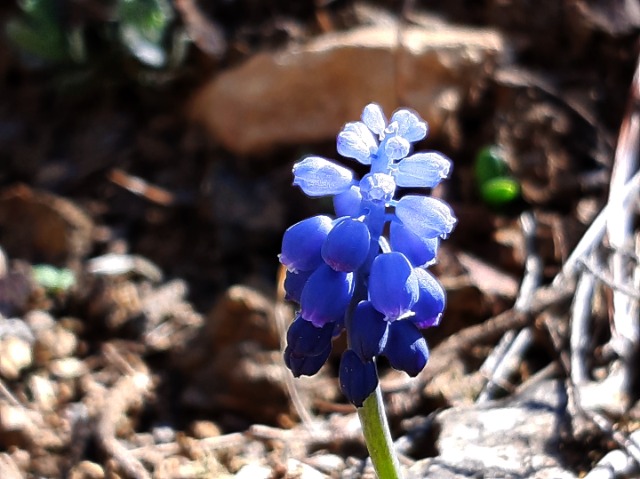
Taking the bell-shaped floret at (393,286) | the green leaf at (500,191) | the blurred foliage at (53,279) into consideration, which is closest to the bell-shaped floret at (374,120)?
the bell-shaped floret at (393,286)

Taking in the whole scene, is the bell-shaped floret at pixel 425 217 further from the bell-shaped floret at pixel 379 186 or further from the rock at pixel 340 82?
the rock at pixel 340 82

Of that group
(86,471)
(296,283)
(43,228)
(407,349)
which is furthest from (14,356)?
(407,349)

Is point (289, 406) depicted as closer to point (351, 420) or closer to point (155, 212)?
point (351, 420)

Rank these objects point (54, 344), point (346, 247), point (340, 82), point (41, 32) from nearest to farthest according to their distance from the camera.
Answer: point (346, 247) < point (54, 344) < point (340, 82) < point (41, 32)

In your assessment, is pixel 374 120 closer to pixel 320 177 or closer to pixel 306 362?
pixel 320 177

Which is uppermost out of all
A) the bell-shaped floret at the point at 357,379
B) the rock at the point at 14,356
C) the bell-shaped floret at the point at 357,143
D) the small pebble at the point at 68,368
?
the bell-shaped floret at the point at 357,143

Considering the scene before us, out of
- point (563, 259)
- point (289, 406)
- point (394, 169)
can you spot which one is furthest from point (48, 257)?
point (394, 169)
